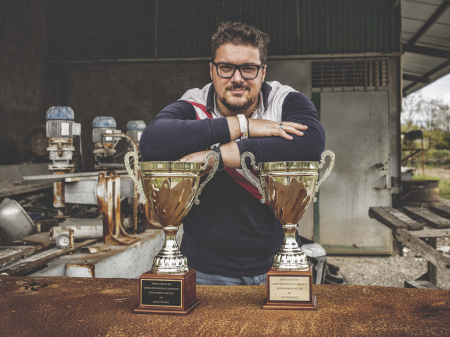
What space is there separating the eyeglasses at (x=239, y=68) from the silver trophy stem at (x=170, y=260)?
2.17ft

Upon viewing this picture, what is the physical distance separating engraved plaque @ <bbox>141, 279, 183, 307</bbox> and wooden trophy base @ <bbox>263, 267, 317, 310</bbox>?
257 millimetres

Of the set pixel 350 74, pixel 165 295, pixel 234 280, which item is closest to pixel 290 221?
pixel 165 295

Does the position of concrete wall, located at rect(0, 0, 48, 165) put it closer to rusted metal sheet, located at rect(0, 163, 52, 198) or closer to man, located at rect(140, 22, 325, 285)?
rusted metal sheet, located at rect(0, 163, 52, 198)

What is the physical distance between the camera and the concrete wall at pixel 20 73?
16.2 feet

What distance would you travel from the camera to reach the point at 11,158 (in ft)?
16.3

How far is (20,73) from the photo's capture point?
5.29m

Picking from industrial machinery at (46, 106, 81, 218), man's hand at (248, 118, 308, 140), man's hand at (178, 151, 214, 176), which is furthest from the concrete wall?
man's hand at (248, 118, 308, 140)

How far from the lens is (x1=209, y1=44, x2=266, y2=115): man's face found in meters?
1.44

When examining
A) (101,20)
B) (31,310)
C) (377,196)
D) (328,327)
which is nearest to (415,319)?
(328,327)

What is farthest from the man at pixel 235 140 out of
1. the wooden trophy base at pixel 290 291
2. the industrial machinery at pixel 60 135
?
the industrial machinery at pixel 60 135

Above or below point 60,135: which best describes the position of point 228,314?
below

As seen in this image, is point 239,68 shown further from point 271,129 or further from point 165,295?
point 165,295

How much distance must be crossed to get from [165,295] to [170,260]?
0.10 meters

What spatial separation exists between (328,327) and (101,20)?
5930mm
